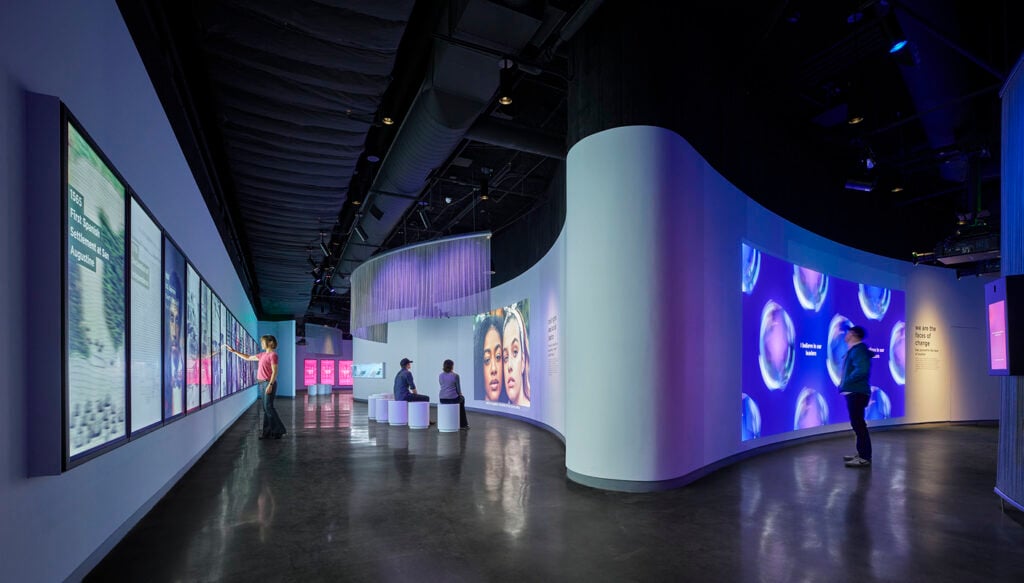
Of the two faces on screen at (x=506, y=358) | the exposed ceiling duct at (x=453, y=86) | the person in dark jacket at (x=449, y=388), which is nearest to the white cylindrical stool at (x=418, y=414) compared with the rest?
the person in dark jacket at (x=449, y=388)

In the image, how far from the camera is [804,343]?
26.9 ft

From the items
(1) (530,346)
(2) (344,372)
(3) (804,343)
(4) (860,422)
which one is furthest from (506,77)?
(2) (344,372)

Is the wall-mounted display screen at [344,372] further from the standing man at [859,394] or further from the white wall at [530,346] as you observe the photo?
the standing man at [859,394]

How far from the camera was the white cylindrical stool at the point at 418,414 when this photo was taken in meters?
10.5

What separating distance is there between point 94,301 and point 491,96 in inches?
161

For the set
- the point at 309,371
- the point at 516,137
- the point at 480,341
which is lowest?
the point at 309,371

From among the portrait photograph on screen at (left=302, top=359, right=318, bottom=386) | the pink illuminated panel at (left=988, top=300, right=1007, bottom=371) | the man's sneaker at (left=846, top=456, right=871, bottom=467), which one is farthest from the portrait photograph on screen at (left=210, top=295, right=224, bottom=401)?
the portrait photograph on screen at (left=302, top=359, right=318, bottom=386)

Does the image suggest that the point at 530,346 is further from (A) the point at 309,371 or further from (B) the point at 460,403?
(A) the point at 309,371

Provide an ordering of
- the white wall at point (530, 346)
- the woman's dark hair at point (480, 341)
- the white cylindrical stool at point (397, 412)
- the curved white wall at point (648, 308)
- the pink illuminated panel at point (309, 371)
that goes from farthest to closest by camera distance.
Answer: the pink illuminated panel at point (309, 371) → the woman's dark hair at point (480, 341) → the white cylindrical stool at point (397, 412) → the white wall at point (530, 346) → the curved white wall at point (648, 308)

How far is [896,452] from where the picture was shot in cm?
756

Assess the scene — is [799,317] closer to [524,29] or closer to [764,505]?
[764,505]

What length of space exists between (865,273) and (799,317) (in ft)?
8.49

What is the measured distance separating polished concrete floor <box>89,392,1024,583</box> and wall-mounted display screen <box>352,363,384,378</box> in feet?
38.3

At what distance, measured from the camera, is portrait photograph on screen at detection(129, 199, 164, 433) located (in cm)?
381
